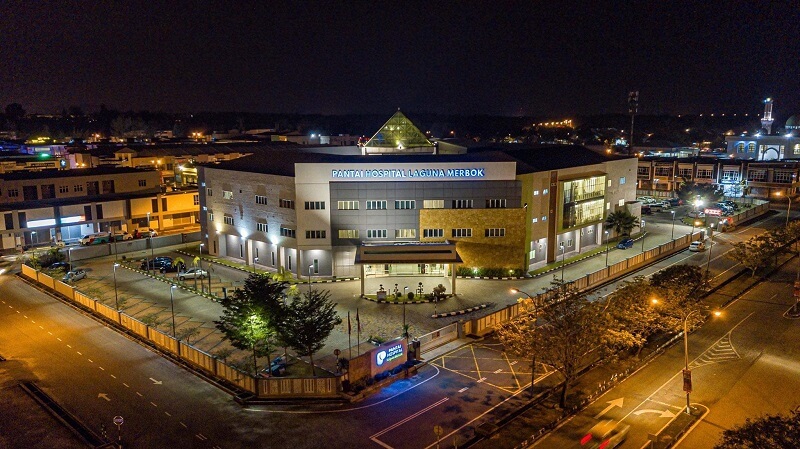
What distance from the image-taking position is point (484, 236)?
2443 inches

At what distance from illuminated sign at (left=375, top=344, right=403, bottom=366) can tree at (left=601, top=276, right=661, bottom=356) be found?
43.9 feet

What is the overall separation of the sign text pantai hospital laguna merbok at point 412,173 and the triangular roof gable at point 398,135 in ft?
57.5

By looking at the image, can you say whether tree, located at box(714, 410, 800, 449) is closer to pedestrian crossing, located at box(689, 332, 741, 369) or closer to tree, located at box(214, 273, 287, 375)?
pedestrian crossing, located at box(689, 332, 741, 369)

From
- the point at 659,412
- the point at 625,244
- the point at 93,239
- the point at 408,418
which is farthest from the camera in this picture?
the point at 93,239

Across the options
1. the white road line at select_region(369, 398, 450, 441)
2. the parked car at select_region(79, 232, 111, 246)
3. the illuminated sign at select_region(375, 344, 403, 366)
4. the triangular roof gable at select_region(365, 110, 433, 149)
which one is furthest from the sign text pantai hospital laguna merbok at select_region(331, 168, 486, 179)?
the parked car at select_region(79, 232, 111, 246)

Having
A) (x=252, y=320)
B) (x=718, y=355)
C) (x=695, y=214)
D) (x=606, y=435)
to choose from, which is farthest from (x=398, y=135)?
(x=695, y=214)

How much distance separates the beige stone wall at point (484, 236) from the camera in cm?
6166

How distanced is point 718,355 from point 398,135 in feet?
164

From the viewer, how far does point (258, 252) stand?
67.6 meters

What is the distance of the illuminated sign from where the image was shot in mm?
36875

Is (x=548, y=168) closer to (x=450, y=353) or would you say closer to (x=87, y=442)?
(x=450, y=353)

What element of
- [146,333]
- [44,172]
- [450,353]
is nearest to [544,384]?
[450,353]

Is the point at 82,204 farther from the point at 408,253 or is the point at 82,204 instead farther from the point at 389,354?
the point at 389,354

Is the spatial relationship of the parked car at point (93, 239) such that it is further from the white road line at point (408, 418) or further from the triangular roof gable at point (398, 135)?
the white road line at point (408, 418)
